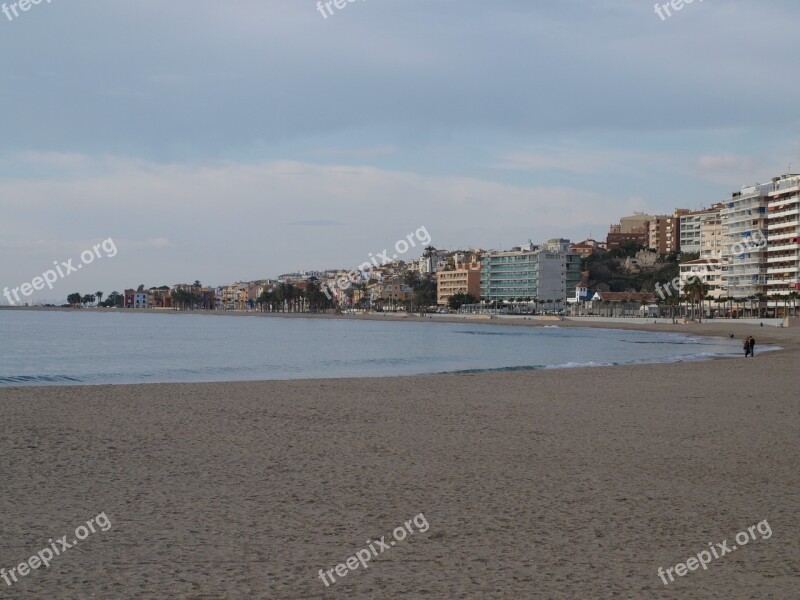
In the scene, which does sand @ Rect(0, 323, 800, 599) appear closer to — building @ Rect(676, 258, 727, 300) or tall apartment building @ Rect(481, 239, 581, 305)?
building @ Rect(676, 258, 727, 300)

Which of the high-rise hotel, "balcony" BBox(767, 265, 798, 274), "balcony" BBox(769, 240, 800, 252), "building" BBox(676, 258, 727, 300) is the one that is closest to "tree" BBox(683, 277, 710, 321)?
the high-rise hotel

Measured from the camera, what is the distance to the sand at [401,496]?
6473mm

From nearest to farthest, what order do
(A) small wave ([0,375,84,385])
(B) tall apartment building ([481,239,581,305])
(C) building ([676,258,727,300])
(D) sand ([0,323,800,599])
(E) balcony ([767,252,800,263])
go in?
(D) sand ([0,323,800,599]) → (A) small wave ([0,375,84,385]) → (E) balcony ([767,252,800,263]) → (C) building ([676,258,727,300]) → (B) tall apartment building ([481,239,581,305])

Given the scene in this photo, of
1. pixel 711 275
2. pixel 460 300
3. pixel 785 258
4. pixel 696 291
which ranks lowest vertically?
pixel 460 300

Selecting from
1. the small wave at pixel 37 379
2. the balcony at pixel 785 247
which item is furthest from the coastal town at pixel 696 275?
the small wave at pixel 37 379

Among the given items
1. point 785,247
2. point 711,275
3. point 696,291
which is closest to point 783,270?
point 785,247

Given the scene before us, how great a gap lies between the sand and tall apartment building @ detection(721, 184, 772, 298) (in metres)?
117

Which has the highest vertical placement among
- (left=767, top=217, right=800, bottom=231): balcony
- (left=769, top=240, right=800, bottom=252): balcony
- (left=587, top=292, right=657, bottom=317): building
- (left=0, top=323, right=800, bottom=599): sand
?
(left=767, top=217, right=800, bottom=231): balcony

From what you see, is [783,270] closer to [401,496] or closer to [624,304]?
[624,304]

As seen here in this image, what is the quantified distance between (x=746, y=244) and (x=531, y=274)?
209 feet

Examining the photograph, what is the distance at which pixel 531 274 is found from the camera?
189m

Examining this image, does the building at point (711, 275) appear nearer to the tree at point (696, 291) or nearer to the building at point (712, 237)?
the building at point (712, 237)

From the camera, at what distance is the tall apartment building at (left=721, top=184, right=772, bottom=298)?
126m

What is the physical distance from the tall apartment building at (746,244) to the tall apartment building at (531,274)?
174ft
